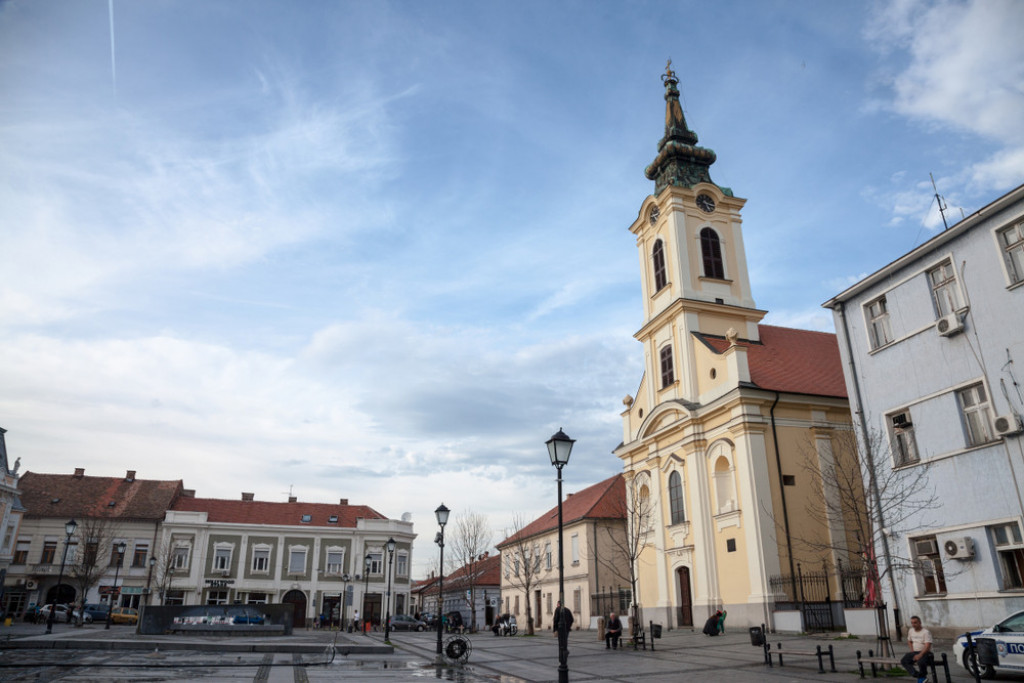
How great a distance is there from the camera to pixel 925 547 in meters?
17.5

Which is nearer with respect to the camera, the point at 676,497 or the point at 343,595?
the point at 676,497

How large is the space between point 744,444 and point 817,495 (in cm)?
398

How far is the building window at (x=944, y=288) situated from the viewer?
56.7 ft

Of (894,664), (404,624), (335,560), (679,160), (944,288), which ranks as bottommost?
(404,624)

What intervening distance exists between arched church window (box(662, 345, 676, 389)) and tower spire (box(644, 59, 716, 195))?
9194 millimetres

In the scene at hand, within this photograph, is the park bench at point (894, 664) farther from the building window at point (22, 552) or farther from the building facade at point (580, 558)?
the building window at point (22, 552)

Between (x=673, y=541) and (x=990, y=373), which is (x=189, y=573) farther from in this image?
(x=990, y=373)

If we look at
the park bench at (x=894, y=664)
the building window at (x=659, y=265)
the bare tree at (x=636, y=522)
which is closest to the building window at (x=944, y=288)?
the park bench at (x=894, y=664)

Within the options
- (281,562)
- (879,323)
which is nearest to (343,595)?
(281,562)

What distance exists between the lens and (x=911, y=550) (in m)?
17.9

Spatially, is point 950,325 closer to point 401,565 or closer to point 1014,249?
point 1014,249

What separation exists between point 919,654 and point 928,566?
7292 millimetres

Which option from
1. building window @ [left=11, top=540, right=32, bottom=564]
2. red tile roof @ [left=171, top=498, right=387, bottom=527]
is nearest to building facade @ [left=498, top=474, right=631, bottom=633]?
red tile roof @ [left=171, top=498, right=387, bottom=527]

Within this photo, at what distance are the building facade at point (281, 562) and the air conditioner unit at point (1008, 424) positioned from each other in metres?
45.6
